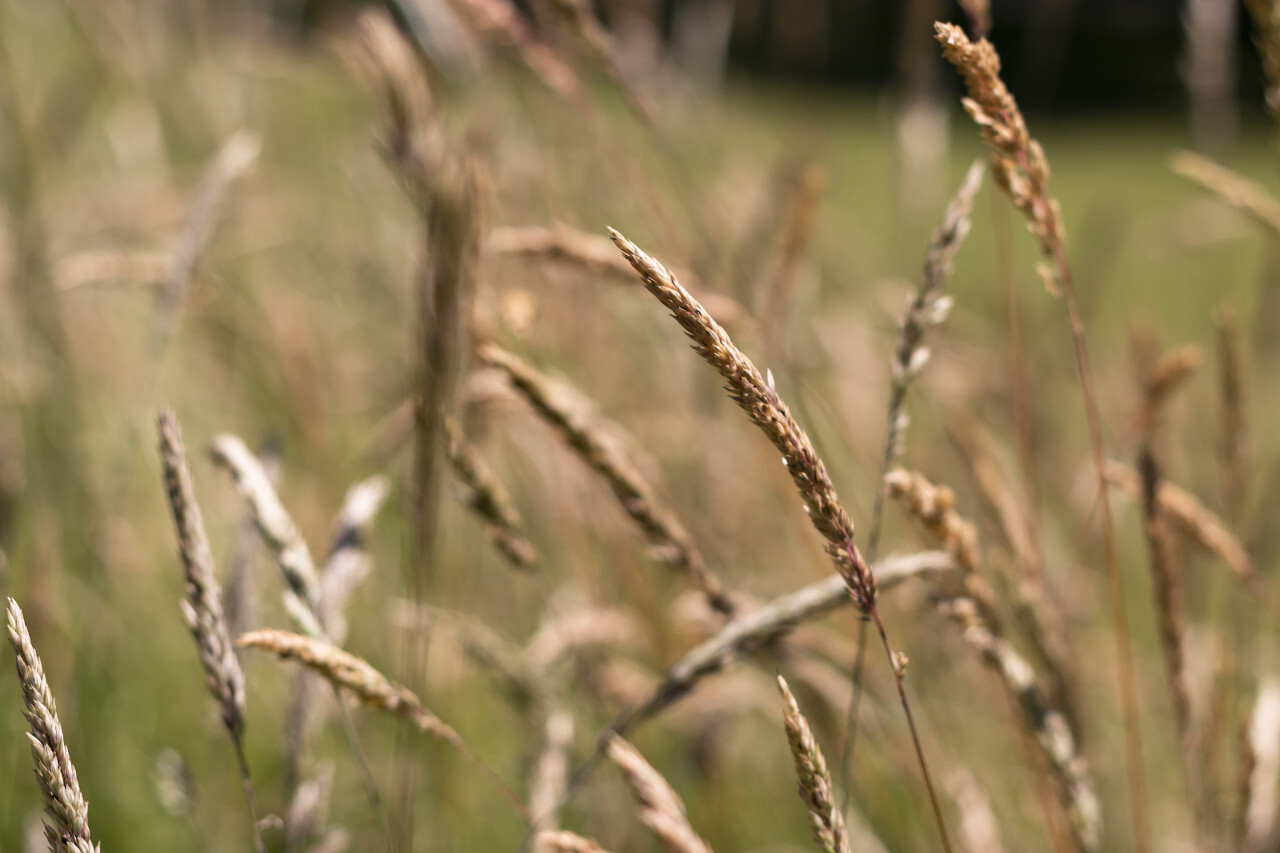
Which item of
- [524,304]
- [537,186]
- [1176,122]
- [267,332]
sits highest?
[524,304]

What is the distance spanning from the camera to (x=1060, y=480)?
1479 millimetres

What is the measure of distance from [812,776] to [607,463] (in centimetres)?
21

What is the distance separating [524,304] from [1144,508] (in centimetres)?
44

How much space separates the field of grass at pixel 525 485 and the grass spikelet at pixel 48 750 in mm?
159

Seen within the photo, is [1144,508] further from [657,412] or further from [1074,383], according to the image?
[1074,383]

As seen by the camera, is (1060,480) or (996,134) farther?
(1060,480)

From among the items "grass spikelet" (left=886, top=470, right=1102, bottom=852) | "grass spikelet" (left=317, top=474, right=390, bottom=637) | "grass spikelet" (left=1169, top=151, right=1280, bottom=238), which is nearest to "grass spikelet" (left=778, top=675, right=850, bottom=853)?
"grass spikelet" (left=886, top=470, right=1102, bottom=852)

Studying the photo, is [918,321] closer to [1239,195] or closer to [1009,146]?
[1009,146]

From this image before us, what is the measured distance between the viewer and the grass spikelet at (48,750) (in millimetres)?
354

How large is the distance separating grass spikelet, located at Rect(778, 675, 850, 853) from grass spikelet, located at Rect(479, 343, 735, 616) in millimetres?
177

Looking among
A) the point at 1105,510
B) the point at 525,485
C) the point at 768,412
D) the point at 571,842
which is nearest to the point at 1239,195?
the point at 1105,510

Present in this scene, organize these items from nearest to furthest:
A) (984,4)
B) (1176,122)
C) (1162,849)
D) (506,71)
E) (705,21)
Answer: (984,4) → (1162,849) → (506,71) → (705,21) → (1176,122)

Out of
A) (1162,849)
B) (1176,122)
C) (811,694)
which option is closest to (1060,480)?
(1162,849)

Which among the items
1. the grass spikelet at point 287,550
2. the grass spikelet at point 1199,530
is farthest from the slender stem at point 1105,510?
the grass spikelet at point 287,550
